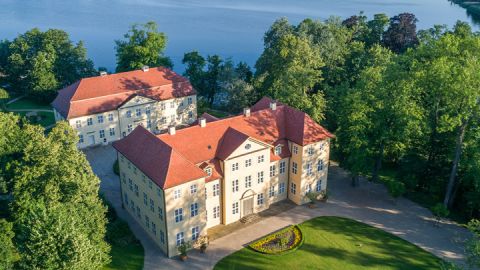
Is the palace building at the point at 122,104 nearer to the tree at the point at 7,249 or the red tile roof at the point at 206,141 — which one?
the red tile roof at the point at 206,141

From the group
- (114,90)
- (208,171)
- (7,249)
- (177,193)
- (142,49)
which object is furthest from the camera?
(142,49)

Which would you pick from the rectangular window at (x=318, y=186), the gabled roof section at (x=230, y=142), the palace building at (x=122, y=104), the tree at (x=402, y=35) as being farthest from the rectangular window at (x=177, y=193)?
the tree at (x=402, y=35)

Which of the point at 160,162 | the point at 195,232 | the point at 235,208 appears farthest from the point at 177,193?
the point at 235,208

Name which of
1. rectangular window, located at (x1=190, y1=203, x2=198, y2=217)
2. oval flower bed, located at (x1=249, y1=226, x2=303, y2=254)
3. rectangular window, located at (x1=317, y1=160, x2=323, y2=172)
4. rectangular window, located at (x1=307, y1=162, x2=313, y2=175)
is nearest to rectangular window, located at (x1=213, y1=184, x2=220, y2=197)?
rectangular window, located at (x1=190, y1=203, x2=198, y2=217)

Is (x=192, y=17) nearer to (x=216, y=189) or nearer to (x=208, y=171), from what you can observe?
(x=216, y=189)

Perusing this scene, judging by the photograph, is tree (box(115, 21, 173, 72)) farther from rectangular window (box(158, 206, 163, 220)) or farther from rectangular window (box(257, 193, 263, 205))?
rectangular window (box(158, 206, 163, 220))
